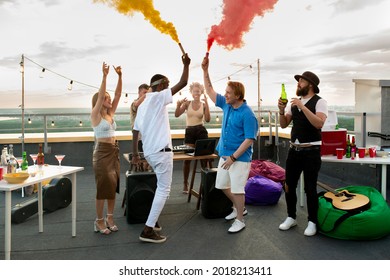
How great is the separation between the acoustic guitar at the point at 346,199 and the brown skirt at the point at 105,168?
1994 mm

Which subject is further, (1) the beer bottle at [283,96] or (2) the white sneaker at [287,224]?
(2) the white sneaker at [287,224]

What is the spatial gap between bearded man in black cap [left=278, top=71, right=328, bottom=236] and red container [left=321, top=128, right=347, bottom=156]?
689mm

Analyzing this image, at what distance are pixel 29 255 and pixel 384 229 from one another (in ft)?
9.64

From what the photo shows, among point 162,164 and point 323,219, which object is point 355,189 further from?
point 162,164

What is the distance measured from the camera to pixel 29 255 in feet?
9.06

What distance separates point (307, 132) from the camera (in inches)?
116

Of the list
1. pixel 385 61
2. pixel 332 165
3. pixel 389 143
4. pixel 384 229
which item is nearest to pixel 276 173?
pixel 332 165

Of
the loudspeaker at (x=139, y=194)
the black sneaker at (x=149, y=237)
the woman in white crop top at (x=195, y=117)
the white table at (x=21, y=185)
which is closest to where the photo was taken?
the white table at (x=21, y=185)

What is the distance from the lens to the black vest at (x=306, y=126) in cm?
292

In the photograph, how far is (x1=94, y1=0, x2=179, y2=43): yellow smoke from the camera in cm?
302

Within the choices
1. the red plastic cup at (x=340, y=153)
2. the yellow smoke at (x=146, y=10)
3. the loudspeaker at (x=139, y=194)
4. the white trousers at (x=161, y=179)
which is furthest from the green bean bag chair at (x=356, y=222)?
the yellow smoke at (x=146, y=10)

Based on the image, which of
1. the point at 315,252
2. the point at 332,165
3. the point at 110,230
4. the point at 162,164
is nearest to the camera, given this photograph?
the point at 315,252

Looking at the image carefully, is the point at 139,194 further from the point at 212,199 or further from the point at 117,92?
the point at 117,92

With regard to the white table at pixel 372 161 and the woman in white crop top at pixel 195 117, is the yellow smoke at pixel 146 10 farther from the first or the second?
the white table at pixel 372 161
